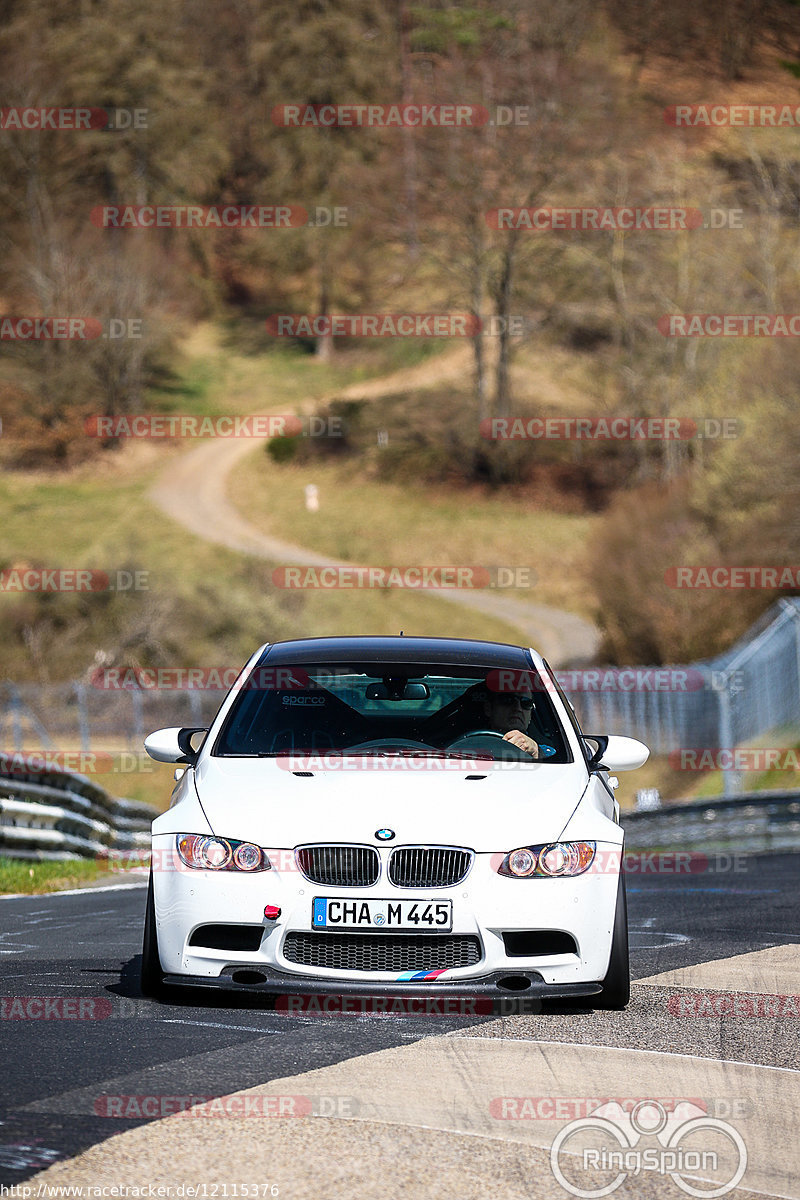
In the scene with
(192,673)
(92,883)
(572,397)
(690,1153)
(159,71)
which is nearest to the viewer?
(690,1153)

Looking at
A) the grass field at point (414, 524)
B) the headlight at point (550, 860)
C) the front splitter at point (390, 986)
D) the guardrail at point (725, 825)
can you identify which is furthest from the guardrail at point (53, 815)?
the grass field at point (414, 524)

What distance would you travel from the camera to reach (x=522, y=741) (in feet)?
A: 24.1

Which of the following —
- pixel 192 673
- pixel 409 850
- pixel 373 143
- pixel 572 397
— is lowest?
pixel 192 673

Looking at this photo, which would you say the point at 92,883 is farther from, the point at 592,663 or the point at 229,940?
the point at 592,663

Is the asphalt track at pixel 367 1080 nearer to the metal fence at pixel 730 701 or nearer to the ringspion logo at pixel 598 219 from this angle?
the metal fence at pixel 730 701

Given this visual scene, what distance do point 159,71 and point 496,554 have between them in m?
37.2

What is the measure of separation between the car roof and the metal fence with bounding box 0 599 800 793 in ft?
49.5

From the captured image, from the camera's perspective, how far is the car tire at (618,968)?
6.40 metres

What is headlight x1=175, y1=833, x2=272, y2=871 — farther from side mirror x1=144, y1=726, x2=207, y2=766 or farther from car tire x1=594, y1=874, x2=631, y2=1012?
car tire x1=594, y1=874, x2=631, y2=1012

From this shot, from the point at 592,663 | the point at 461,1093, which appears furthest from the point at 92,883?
the point at 592,663

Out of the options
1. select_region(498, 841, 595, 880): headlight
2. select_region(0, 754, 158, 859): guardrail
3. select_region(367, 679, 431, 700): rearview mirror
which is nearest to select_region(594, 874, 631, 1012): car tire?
select_region(498, 841, 595, 880): headlight

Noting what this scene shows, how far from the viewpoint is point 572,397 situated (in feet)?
241

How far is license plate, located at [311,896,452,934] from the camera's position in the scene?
19.8 ft

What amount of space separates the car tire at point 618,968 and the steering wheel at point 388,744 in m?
1.14
